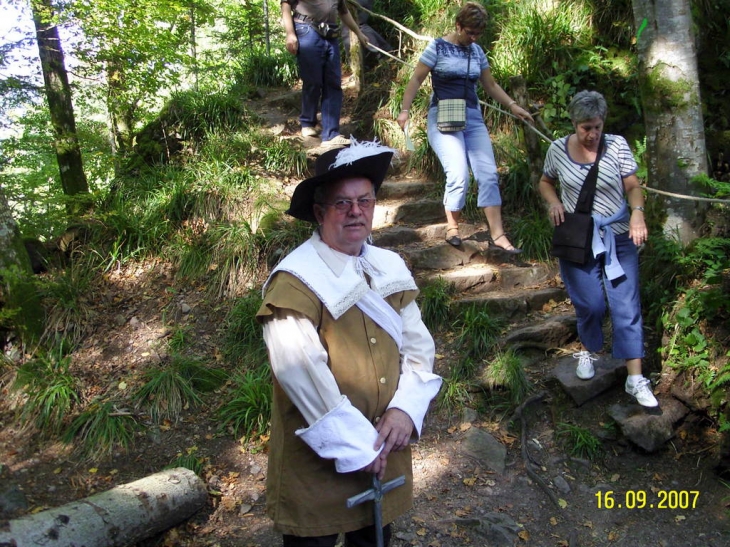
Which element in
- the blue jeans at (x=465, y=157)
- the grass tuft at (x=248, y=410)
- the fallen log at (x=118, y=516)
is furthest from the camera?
the blue jeans at (x=465, y=157)

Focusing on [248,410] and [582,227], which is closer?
[582,227]

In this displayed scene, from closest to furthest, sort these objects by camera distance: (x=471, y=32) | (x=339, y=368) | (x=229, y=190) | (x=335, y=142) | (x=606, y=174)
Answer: (x=339, y=368), (x=606, y=174), (x=471, y=32), (x=229, y=190), (x=335, y=142)

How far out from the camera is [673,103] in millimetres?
4395

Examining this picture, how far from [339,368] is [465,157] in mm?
3676

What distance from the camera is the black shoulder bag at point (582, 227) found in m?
3.65

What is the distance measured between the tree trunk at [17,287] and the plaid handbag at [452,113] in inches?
150

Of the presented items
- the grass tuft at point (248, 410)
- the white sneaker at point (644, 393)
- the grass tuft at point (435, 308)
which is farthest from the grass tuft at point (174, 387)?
the white sneaker at point (644, 393)

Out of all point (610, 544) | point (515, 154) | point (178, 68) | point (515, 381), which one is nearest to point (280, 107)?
point (178, 68)

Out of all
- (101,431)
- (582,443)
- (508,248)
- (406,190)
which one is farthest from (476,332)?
(101,431)

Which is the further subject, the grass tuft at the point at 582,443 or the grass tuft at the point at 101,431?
the grass tuft at the point at 101,431

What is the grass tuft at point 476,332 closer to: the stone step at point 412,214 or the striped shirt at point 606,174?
the striped shirt at point 606,174

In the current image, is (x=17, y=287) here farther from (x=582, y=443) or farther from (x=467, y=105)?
(x=582, y=443)

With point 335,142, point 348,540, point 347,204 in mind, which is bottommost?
point 348,540

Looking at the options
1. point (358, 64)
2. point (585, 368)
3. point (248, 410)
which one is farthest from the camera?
point (358, 64)
